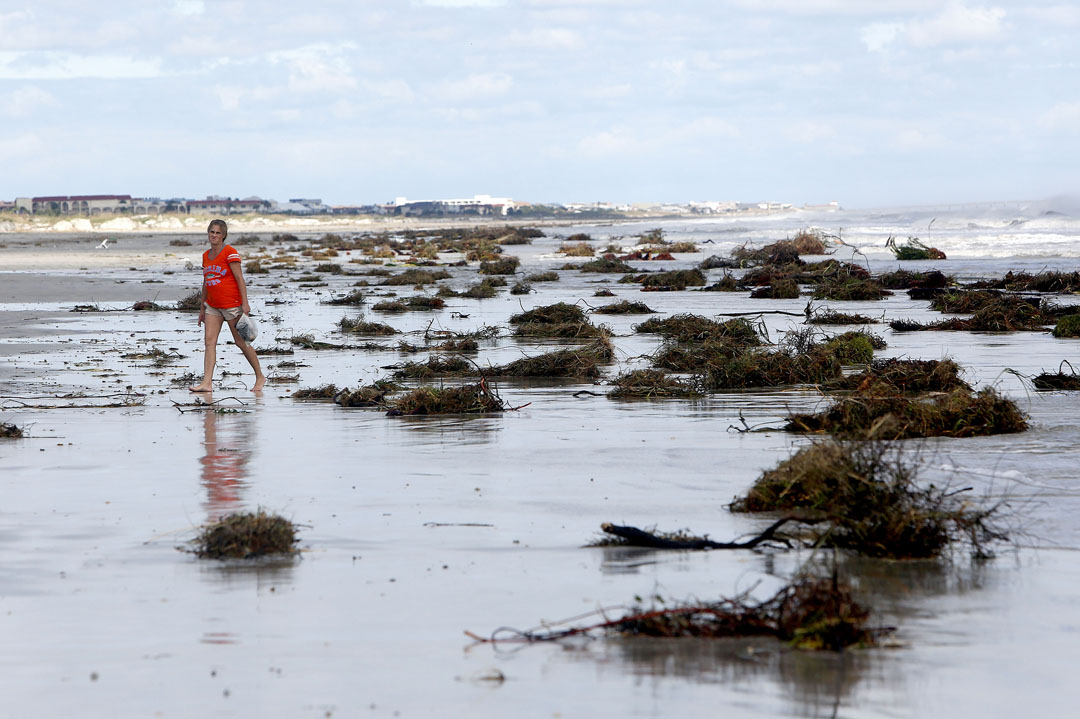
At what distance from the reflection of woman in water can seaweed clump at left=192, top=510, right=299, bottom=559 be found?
2.19 ft

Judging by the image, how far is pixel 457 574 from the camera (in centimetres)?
553

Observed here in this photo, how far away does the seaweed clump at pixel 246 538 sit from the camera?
19.0 ft

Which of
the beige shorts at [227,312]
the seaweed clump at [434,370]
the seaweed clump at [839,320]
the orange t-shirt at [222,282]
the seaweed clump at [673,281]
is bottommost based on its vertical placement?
the seaweed clump at [434,370]

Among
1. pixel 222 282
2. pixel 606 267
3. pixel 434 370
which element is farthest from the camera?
pixel 606 267

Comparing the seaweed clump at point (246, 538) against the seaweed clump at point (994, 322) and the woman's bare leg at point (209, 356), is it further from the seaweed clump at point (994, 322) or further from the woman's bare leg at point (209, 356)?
the seaweed clump at point (994, 322)

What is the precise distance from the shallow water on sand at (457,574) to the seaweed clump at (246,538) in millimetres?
107

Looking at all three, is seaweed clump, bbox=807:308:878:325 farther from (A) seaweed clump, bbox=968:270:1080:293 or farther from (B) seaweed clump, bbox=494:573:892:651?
(B) seaweed clump, bbox=494:573:892:651

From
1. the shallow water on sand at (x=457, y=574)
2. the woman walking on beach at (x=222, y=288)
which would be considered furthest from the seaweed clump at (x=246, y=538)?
the woman walking on beach at (x=222, y=288)

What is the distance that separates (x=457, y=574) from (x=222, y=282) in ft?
26.7

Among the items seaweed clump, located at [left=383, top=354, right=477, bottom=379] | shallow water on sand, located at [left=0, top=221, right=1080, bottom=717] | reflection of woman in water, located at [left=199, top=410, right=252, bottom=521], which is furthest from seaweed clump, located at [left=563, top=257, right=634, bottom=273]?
reflection of woman in water, located at [left=199, top=410, right=252, bottom=521]

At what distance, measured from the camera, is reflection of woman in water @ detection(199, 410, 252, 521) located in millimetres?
7047

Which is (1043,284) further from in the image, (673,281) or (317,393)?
(317,393)

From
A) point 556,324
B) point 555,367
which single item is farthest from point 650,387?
point 556,324

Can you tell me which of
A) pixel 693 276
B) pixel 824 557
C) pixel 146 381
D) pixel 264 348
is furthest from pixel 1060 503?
pixel 693 276
